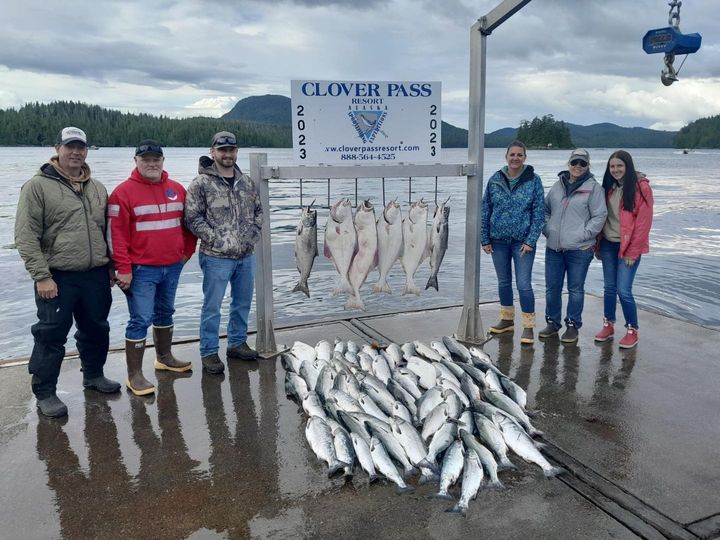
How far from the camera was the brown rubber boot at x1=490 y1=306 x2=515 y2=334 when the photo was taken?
7152 millimetres

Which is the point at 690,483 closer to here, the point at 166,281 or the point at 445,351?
the point at 445,351

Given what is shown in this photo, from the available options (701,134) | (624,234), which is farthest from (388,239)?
(701,134)

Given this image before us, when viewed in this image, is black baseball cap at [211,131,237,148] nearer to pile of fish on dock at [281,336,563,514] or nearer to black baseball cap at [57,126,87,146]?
black baseball cap at [57,126,87,146]

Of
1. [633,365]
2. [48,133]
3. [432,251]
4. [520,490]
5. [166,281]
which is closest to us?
[520,490]

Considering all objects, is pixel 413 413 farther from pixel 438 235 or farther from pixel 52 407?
pixel 52 407

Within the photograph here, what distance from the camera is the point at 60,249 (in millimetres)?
4738

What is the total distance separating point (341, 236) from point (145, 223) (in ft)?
6.32

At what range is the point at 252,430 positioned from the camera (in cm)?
466

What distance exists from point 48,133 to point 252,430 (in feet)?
353

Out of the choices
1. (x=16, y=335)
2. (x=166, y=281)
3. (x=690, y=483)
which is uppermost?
(x=166, y=281)

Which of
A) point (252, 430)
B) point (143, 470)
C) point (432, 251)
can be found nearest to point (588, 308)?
point (432, 251)

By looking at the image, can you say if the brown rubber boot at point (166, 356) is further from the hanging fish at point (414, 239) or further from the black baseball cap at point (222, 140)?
the hanging fish at point (414, 239)

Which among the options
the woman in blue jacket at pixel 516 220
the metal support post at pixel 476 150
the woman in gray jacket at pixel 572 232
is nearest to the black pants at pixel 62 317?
the metal support post at pixel 476 150

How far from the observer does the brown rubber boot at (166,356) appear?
5.79 m
